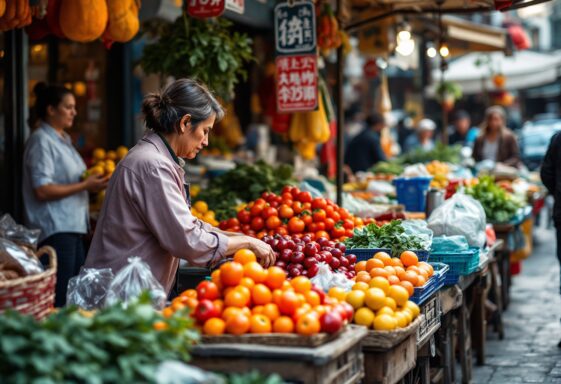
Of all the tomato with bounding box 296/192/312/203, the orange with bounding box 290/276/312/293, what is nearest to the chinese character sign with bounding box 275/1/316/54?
the tomato with bounding box 296/192/312/203

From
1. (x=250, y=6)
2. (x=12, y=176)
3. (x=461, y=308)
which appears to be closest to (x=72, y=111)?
(x=12, y=176)

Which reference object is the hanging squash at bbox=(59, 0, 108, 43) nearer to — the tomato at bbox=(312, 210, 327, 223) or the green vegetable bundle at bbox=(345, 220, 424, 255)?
the tomato at bbox=(312, 210, 327, 223)

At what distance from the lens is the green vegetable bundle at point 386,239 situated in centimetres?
538

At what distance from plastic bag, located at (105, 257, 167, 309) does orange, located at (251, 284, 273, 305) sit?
1.52 feet

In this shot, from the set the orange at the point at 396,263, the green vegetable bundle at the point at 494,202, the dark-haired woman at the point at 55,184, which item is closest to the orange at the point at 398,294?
the orange at the point at 396,263

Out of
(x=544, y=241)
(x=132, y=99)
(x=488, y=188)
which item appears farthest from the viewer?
(x=544, y=241)

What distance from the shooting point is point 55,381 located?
2.73 meters

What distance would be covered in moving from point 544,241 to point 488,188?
7.73m

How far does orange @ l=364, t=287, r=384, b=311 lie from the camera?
13.2ft

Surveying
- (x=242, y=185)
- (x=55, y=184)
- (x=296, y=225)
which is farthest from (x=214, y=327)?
(x=242, y=185)

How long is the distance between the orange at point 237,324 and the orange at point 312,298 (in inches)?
13.7

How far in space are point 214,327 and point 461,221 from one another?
127 inches

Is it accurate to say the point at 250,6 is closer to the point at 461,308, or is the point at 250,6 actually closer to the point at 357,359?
the point at 461,308

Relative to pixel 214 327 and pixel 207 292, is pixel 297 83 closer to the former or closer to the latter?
pixel 207 292
